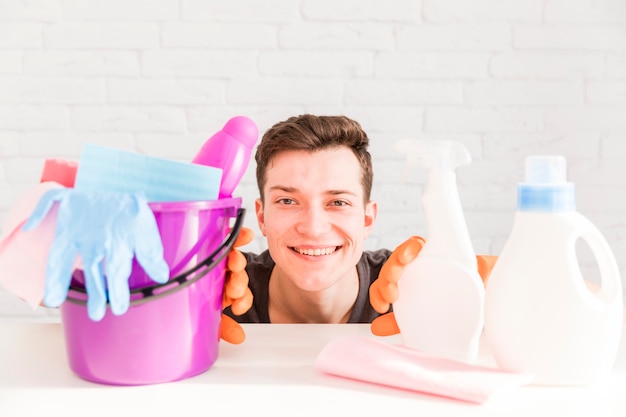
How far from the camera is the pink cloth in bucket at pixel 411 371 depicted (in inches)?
25.6

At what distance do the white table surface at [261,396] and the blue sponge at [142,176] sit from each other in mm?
199

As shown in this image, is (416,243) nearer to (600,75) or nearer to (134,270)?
(134,270)

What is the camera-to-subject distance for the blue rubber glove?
617 mm

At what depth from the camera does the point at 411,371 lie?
681 millimetres

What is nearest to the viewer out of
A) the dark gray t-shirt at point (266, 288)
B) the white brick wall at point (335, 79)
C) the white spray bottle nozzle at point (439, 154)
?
the white spray bottle nozzle at point (439, 154)

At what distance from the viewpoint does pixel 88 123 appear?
1.90 meters

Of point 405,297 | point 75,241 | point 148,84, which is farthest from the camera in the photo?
point 148,84

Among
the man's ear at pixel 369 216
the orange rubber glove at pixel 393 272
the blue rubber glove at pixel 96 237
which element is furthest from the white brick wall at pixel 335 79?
the blue rubber glove at pixel 96 237

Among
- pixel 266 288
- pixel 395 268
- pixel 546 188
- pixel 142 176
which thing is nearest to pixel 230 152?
pixel 142 176

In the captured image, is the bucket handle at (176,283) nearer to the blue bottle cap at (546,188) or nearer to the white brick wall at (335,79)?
the blue bottle cap at (546,188)

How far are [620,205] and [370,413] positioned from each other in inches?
63.5

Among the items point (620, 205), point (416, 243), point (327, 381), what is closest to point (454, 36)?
point (620, 205)

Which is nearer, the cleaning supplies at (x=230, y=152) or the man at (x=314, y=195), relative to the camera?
the cleaning supplies at (x=230, y=152)

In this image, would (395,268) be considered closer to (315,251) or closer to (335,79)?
(315,251)
